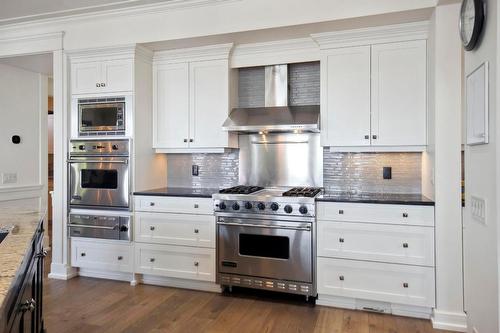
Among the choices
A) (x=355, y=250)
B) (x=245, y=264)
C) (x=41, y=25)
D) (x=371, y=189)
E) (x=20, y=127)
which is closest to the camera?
(x=355, y=250)

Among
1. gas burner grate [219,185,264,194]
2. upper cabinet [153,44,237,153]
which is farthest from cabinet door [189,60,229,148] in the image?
gas burner grate [219,185,264,194]

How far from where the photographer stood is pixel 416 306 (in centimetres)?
289

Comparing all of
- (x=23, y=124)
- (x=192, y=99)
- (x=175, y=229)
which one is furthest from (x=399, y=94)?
(x=23, y=124)

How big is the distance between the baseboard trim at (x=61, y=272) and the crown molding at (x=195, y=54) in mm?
2402

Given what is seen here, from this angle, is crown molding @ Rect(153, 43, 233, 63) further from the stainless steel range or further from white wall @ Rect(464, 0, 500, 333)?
white wall @ Rect(464, 0, 500, 333)

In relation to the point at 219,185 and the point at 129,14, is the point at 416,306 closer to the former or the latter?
the point at 219,185

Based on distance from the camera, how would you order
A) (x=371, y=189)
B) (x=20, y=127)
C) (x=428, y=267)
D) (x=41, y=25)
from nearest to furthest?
(x=428, y=267) → (x=371, y=189) → (x=41, y=25) → (x=20, y=127)

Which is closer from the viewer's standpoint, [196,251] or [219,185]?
[196,251]

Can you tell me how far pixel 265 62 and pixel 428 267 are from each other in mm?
2360

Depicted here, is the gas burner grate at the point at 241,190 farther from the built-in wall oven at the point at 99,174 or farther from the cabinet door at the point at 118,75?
the cabinet door at the point at 118,75

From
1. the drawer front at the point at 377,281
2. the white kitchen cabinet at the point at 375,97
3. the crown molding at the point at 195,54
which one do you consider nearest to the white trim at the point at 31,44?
the crown molding at the point at 195,54

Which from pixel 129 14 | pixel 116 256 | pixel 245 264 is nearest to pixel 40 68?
pixel 129 14

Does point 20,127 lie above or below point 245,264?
above

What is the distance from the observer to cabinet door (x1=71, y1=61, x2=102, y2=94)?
3805 mm
